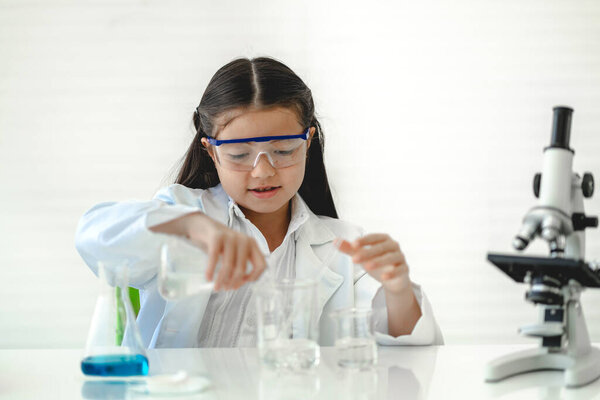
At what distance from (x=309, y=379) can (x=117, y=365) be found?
0.37 metres

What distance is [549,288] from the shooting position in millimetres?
1382

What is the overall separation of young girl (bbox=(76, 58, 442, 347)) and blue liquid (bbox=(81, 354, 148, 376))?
265 mm

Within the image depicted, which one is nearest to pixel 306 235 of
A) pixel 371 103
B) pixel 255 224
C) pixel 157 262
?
pixel 255 224

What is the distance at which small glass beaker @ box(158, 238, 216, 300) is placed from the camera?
4.55 feet

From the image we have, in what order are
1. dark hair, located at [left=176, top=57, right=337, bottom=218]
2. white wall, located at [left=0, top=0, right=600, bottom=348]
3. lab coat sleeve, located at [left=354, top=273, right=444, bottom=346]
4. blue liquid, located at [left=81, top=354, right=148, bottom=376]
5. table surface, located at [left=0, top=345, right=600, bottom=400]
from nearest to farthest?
table surface, located at [left=0, top=345, right=600, bottom=400] < blue liquid, located at [left=81, top=354, right=148, bottom=376] < lab coat sleeve, located at [left=354, top=273, right=444, bottom=346] < dark hair, located at [left=176, top=57, right=337, bottom=218] < white wall, located at [left=0, top=0, right=600, bottom=348]

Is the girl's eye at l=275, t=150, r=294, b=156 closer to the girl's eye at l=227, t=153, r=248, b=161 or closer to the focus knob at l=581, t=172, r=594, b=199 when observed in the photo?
the girl's eye at l=227, t=153, r=248, b=161

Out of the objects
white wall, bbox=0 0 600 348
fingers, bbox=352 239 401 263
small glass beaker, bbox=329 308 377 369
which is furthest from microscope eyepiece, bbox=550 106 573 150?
white wall, bbox=0 0 600 348

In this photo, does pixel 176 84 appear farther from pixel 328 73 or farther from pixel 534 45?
pixel 534 45

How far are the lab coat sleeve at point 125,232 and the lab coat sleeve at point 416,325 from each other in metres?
0.54

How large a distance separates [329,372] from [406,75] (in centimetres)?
264

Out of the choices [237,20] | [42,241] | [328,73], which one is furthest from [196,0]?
[42,241]

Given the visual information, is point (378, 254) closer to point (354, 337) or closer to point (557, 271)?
point (354, 337)

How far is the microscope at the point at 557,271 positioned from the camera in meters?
1.36

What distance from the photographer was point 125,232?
65.9 inches
